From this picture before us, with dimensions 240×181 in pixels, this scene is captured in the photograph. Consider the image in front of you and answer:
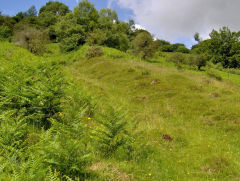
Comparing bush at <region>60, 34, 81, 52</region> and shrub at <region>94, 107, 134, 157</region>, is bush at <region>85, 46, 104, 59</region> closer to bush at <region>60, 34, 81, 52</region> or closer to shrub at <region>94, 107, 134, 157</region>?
bush at <region>60, 34, 81, 52</region>

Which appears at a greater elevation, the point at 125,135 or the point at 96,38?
the point at 96,38

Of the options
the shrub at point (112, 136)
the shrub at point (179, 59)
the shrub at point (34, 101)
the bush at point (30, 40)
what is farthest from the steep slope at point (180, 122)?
the shrub at point (179, 59)

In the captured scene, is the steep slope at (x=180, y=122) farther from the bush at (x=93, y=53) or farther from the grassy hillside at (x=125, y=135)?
the bush at (x=93, y=53)

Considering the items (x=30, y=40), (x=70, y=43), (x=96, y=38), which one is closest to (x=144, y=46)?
(x=96, y=38)

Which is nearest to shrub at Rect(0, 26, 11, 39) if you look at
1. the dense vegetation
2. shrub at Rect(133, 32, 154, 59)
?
the dense vegetation

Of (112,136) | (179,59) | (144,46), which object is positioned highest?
(144,46)

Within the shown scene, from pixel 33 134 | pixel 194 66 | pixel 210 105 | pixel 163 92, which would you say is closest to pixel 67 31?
pixel 194 66

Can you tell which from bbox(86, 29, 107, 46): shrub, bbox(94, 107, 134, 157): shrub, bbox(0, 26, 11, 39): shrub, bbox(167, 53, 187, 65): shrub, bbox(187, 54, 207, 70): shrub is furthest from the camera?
bbox(167, 53, 187, 65): shrub

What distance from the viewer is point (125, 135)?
493cm

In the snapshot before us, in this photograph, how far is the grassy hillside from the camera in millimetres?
3359

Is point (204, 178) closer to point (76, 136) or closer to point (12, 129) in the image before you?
point (76, 136)

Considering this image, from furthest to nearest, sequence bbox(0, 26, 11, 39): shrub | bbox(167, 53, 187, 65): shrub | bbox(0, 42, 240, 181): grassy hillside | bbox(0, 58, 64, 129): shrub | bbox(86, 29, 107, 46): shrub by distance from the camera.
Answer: bbox(167, 53, 187, 65): shrub, bbox(86, 29, 107, 46): shrub, bbox(0, 26, 11, 39): shrub, bbox(0, 58, 64, 129): shrub, bbox(0, 42, 240, 181): grassy hillside

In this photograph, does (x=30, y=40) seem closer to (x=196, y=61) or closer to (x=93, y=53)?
(x=93, y=53)

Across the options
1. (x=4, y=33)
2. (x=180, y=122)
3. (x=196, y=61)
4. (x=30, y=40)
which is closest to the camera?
(x=180, y=122)
